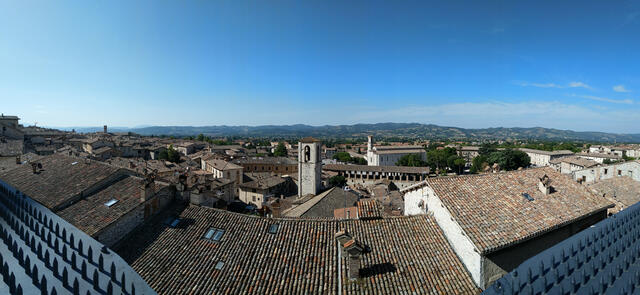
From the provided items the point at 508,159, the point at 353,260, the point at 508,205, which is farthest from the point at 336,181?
the point at 353,260

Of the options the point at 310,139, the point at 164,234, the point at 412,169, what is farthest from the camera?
the point at 412,169

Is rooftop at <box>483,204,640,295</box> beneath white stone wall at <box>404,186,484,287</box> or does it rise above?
above

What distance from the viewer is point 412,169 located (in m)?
68.1

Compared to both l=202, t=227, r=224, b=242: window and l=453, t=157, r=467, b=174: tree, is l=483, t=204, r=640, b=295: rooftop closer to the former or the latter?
l=202, t=227, r=224, b=242: window

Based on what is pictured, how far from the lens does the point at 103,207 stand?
554 inches

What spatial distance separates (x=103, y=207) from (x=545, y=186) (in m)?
20.4

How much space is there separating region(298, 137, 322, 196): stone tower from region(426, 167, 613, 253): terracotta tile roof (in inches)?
1049

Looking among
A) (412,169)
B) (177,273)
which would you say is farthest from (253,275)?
(412,169)

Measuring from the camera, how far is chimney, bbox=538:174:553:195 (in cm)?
1388

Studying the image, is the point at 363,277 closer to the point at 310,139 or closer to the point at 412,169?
the point at 310,139

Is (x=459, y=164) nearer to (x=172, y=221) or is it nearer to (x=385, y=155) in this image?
(x=385, y=155)

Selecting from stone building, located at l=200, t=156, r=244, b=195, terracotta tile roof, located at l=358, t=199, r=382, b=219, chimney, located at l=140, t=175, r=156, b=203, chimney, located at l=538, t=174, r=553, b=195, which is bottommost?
stone building, located at l=200, t=156, r=244, b=195

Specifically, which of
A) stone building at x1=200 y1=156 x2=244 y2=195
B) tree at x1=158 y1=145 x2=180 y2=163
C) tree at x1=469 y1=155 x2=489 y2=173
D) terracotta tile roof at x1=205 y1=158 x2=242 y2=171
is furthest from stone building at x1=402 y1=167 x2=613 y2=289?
tree at x1=469 y1=155 x2=489 y2=173

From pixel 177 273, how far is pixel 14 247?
9140 millimetres
